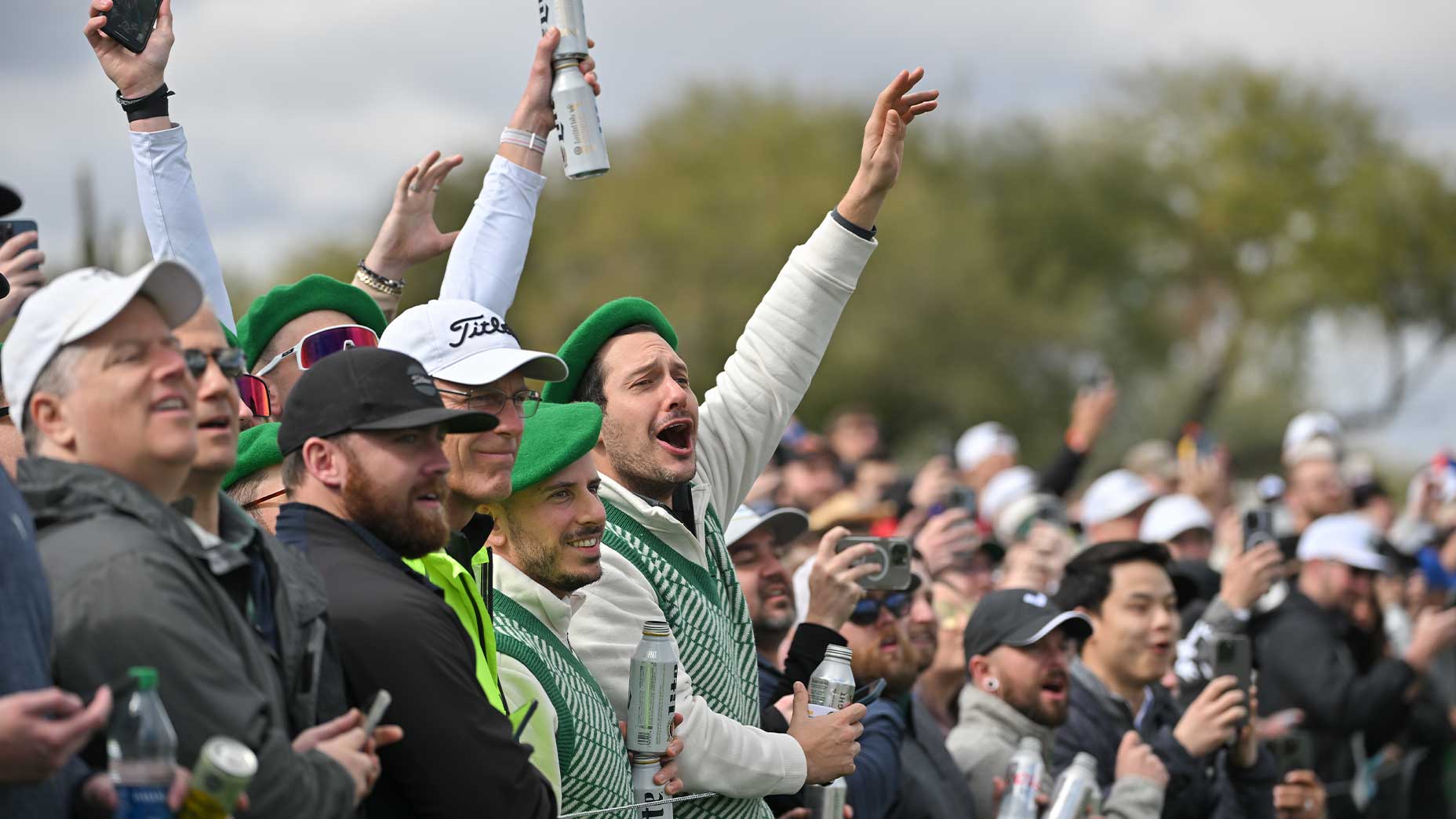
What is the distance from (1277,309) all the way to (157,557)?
50037 millimetres

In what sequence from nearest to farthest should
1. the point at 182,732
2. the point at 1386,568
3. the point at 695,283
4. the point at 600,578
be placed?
the point at 182,732 → the point at 600,578 → the point at 1386,568 → the point at 695,283

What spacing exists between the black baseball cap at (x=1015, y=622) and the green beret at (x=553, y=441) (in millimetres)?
2581

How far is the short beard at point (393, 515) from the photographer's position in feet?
11.1

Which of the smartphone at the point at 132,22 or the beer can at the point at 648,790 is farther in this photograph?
the smartphone at the point at 132,22

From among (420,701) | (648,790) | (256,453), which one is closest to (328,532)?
(420,701)

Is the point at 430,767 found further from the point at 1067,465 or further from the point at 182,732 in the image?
the point at 1067,465

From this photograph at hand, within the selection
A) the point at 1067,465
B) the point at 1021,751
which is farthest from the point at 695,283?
the point at 1021,751

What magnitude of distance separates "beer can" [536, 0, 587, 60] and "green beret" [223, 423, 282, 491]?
1.59m

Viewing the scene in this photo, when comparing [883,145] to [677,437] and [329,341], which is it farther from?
[329,341]

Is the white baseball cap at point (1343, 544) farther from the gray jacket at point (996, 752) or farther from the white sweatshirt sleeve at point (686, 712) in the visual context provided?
the white sweatshirt sleeve at point (686, 712)

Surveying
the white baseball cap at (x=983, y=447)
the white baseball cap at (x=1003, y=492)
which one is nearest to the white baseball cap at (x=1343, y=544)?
the white baseball cap at (x=1003, y=492)

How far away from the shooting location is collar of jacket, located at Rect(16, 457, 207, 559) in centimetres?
280

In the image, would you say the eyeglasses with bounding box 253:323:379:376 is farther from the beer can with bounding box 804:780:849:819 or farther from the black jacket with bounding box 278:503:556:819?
the beer can with bounding box 804:780:849:819

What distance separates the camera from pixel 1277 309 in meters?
49.9
